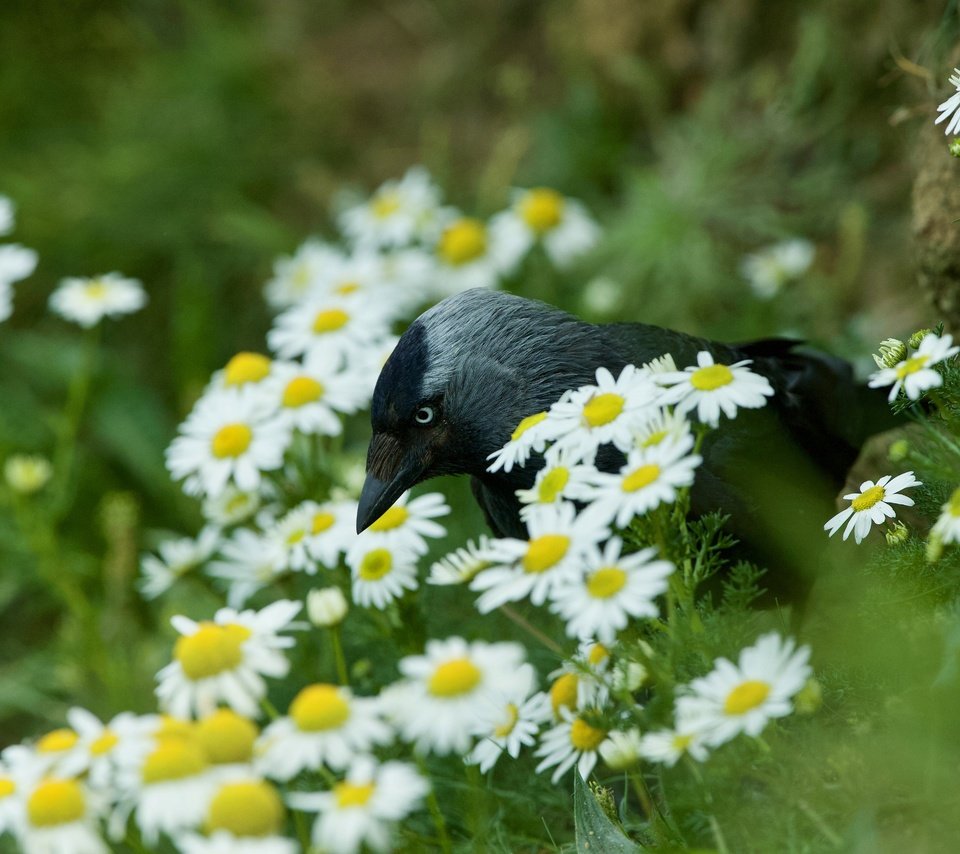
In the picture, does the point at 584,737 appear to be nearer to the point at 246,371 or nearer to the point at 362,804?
the point at 362,804

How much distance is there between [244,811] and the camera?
1317 mm

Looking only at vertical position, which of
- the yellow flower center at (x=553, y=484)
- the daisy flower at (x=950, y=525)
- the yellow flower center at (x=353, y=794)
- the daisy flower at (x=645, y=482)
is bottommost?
the yellow flower center at (x=353, y=794)

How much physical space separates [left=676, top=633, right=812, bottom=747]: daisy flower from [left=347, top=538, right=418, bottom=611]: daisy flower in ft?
2.50

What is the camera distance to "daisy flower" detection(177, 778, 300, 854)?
1.30 meters

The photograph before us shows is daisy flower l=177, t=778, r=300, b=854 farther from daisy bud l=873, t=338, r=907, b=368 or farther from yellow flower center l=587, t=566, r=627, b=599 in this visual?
daisy bud l=873, t=338, r=907, b=368

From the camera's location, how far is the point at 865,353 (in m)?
3.51

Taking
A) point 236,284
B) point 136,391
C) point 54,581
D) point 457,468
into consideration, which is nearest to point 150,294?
point 236,284

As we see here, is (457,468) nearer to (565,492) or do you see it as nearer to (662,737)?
(565,492)

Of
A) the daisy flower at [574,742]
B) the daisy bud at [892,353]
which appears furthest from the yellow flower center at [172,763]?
the daisy bud at [892,353]

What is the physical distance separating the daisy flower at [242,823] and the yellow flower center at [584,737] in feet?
2.21

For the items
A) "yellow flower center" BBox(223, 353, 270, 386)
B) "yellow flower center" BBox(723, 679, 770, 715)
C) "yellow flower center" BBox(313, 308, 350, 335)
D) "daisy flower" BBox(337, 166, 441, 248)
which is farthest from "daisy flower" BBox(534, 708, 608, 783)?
"daisy flower" BBox(337, 166, 441, 248)

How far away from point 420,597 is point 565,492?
96 cm

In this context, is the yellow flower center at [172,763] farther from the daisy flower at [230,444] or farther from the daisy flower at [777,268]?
the daisy flower at [777,268]

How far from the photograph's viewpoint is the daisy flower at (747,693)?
155 centimetres
